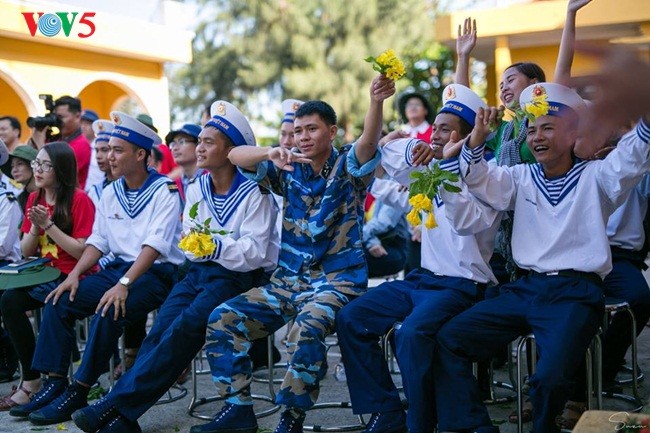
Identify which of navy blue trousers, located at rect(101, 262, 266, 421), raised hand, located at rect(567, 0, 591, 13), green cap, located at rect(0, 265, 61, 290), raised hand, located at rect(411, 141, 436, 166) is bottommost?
navy blue trousers, located at rect(101, 262, 266, 421)

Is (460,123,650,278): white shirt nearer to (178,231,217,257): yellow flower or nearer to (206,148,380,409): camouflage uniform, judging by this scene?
(206,148,380,409): camouflage uniform

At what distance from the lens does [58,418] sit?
208 inches

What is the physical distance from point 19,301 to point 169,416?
1.42m

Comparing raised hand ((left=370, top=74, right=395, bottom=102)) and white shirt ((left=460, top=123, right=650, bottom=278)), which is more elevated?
raised hand ((left=370, top=74, right=395, bottom=102))

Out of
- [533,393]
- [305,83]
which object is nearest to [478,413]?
[533,393]

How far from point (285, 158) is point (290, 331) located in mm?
1013

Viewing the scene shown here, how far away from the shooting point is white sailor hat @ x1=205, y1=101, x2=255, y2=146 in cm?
554

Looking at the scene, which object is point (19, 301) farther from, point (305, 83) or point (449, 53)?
point (305, 83)

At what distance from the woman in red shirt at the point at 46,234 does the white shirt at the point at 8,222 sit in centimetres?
21

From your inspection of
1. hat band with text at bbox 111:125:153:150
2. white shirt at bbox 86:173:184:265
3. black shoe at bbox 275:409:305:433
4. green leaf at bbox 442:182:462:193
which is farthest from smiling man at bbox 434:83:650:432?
hat band with text at bbox 111:125:153:150

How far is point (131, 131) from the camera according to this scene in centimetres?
600

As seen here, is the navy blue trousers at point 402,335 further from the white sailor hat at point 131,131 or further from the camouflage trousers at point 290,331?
the white sailor hat at point 131,131

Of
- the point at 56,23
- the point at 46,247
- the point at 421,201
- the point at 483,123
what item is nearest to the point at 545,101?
the point at 483,123

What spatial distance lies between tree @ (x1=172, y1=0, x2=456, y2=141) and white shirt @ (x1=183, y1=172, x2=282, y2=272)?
22096 mm
